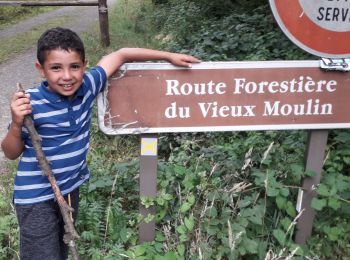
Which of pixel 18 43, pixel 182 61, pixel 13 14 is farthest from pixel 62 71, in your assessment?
pixel 13 14

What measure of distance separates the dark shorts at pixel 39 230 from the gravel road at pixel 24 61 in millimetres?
1856

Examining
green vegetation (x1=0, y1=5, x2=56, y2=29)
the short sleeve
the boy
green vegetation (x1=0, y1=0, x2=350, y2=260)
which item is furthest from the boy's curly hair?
green vegetation (x1=0, y1=5, x2=56, y2=29)

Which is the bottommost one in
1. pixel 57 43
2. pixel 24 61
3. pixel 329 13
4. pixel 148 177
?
pixel 148 177

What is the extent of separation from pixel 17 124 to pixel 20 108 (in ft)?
0.27

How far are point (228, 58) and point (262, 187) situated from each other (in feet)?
10.4

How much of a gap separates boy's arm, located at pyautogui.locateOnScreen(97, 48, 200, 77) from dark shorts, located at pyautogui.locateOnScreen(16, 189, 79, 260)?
0.76 metres

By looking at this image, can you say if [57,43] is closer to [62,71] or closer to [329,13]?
[62,71]

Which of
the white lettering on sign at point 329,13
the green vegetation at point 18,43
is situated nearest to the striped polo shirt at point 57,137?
the white lettering on sign at point 329,13

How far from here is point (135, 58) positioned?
232cm

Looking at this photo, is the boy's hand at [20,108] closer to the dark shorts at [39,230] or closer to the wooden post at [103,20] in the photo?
the dark shorts at [39,230]

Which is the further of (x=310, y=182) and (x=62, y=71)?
(x=310, y=182)

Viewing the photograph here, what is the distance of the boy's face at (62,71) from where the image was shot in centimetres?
196

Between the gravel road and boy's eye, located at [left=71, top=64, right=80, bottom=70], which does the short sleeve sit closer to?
boy's eye, located at [left=71, top=64, right=80, bottom=70]

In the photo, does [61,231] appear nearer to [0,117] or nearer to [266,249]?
[266,249]
